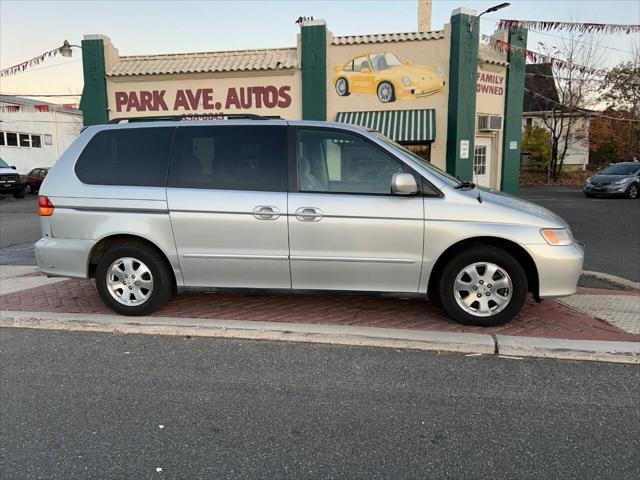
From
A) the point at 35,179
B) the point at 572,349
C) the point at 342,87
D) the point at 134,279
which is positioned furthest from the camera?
the point at 35,179

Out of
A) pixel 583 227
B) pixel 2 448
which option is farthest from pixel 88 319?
pixel 583 227

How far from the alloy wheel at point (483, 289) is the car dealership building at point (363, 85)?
10.4 m

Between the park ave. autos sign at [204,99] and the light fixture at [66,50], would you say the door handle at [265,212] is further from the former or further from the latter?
the light fixture at [66,50]

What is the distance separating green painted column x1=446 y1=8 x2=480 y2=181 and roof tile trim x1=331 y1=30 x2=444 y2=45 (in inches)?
22.7

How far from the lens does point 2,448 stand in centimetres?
290

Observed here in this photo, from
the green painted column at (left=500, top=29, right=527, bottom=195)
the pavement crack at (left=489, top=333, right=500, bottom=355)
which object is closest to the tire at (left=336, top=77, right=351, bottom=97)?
the green painted column at (left=500, top=29, right=527, bottom=195)

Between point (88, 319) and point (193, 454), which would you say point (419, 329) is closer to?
point (193, 454)

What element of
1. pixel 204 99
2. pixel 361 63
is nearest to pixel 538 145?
pixel 361 63

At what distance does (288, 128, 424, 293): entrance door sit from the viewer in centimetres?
457

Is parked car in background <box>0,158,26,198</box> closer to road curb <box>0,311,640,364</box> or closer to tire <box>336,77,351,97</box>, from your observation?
tire <box>336,77,351,97</box>

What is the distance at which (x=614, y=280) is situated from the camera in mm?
6727

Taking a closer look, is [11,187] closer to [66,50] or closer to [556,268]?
[66,50]

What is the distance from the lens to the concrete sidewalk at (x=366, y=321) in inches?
171

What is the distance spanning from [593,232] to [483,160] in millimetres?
6321
